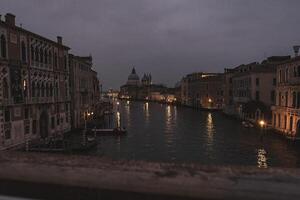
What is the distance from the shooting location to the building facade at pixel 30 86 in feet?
78.4

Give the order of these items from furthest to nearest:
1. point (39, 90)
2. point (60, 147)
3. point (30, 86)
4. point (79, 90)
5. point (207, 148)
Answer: point (79, 90)
point (207, 148)
point (39, 90)
point (60, 147)
point (30, 86)

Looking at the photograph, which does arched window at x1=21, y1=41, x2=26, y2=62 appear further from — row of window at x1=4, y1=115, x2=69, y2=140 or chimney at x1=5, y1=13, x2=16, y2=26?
row of window at x1=4, y1=115, x2=69, y2=140

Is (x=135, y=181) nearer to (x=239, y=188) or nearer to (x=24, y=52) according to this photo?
(x=239, y=188)

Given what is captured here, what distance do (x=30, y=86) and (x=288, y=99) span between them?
2485 centimetres

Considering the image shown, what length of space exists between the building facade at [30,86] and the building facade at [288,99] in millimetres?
23538

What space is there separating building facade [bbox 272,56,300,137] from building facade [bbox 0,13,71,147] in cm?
2354

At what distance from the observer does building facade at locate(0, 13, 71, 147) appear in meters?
23.9

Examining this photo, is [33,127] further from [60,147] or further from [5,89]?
[5,89]

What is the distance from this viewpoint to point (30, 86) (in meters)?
27.8

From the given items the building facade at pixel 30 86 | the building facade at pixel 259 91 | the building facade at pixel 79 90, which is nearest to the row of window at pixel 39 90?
the building facade at pixel 30 86

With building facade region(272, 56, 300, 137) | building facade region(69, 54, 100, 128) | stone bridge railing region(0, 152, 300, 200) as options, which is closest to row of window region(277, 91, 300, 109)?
building facade region(272, 56, 300, 137)

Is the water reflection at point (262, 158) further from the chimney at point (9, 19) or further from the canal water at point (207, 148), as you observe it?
the chimney at point (9, 19)

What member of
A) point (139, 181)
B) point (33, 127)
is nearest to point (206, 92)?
point (33, 127)

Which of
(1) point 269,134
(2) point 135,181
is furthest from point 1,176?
(1) point 269,134
